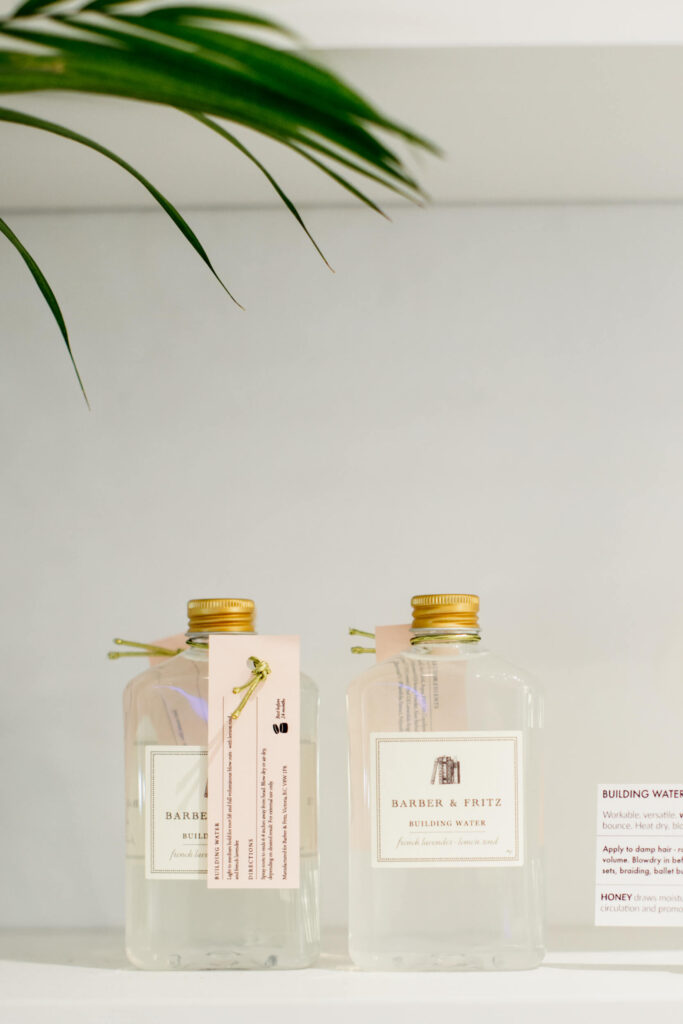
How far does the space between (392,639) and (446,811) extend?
0.13m

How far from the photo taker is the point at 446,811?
24.3 inches

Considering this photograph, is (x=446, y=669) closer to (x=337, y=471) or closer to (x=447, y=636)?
(x=447, y=636)

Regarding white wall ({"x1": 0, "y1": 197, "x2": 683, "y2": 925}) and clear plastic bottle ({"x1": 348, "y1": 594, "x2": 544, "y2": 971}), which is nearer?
clear plastic bottle ({"x1": 348, "y1": 594, "x2": 544, "y2": 971})

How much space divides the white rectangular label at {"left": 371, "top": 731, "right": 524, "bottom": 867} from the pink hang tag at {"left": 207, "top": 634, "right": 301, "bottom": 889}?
0.06 m

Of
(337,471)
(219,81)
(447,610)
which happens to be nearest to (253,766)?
(447,610)

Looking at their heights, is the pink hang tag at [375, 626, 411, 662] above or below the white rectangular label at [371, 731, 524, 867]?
above

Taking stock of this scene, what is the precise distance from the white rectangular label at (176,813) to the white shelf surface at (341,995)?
6 centimetres

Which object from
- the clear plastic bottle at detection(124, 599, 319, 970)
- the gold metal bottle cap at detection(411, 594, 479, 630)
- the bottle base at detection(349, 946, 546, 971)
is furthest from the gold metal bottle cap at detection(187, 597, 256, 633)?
the bottle base at detection(349, 946, 546, 971)

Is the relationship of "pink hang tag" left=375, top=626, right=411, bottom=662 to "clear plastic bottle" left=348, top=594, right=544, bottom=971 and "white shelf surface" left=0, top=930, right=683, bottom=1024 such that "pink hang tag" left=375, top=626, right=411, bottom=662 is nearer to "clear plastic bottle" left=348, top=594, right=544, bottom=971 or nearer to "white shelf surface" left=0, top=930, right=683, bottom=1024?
"clear plastic bottle" left=348, top=594, right=544, bottom=971

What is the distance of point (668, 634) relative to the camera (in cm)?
82

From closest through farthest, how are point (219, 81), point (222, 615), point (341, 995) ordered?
1. point (219, 81)
2. point (341, 995)
3. point (222, 615)

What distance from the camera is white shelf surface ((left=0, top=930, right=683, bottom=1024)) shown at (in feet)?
1.76

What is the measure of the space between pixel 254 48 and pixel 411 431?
50 centimetres

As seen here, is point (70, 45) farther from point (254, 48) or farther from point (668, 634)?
point (668, 634)
